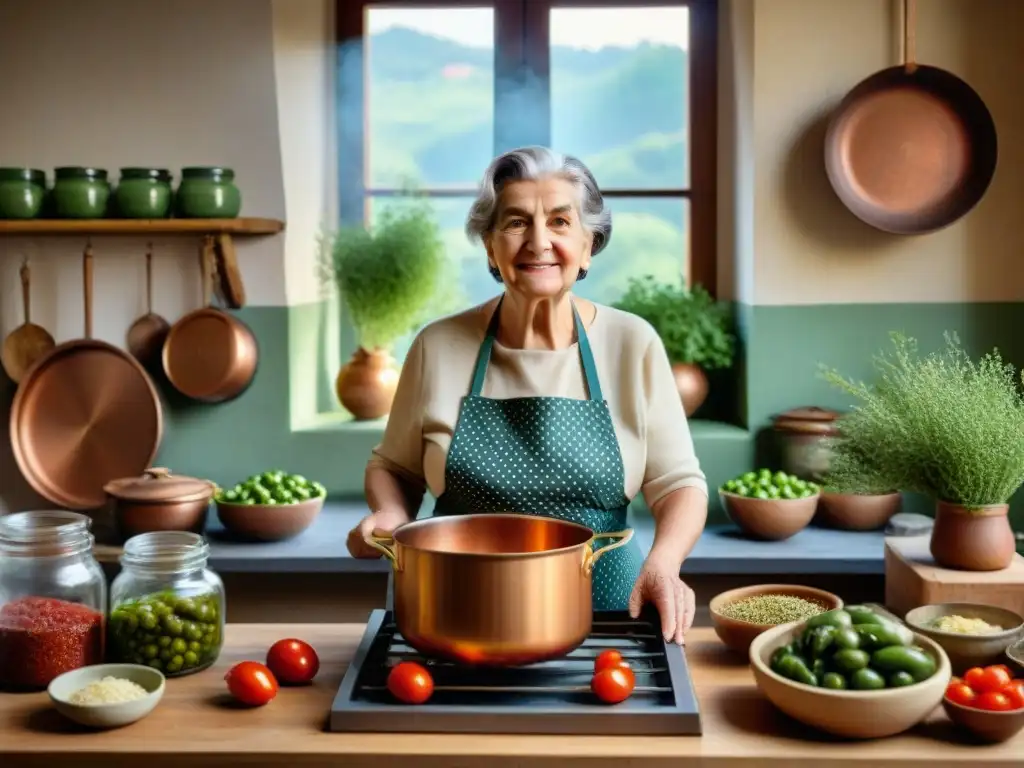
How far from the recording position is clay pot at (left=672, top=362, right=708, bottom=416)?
13.2ft

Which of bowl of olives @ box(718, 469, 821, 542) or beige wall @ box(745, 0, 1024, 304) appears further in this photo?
beige wall @ box(745, 0, 1024, 304)

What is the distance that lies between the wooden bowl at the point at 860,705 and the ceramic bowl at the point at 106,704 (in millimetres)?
824

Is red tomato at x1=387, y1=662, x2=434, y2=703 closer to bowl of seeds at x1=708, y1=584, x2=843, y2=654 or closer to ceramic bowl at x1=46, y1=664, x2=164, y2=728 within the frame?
ceramic bowl at x1=46, y1=664, x2=164, y2=728

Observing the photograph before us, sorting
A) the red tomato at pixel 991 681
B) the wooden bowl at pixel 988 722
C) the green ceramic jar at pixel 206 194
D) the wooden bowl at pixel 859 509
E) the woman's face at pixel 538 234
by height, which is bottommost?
the wooden bowl at pixel 859 509

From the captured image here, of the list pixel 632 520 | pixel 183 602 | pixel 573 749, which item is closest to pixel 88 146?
pixel 632 520

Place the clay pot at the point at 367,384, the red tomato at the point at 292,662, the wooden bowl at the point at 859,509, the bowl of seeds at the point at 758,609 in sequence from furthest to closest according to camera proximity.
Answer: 1. the clay pot at the point at 367,384
2. the wooden bowl at the point at 859,509
3. the bowl of seeds at the point at 758,609
4. the red tomato at the point at 292,662

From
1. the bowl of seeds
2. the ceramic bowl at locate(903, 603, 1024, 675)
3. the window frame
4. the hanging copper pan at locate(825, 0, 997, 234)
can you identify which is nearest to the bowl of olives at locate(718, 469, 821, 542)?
the hanging copper pan at locate(825, 0, 997, 234)

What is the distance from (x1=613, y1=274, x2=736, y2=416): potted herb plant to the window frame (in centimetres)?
24

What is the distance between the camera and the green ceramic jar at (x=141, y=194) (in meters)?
3.79

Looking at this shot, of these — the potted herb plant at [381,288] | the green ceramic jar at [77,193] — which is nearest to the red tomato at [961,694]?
the potted herb plant at [381,288]

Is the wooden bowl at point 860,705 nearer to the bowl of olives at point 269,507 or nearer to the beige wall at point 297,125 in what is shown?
the bowl of olives at point 269,507

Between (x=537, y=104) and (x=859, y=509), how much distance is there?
1.71m

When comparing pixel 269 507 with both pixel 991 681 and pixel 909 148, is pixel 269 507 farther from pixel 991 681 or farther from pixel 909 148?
pixel 991 681

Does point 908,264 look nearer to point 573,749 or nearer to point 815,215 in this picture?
point 815,215
